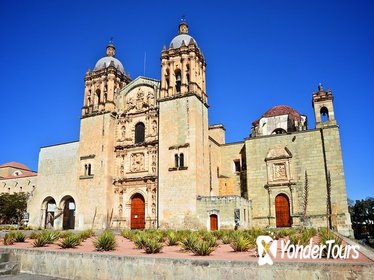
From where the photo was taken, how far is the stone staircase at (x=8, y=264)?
10.0 meters

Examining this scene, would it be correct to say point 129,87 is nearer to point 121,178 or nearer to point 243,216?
point 121,178

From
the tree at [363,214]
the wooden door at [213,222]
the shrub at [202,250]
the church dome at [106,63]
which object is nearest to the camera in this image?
the shrub at [202,250]

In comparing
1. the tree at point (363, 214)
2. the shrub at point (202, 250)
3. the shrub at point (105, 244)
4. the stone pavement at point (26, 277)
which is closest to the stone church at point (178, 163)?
the shrub at point (105, 244)

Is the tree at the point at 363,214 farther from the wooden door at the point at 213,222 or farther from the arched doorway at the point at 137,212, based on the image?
the arched doorway at the point at 137,212

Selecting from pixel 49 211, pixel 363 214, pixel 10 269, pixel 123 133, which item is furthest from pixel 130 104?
pixel 363 214

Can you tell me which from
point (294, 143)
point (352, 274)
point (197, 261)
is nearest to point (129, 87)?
point (294, 143)

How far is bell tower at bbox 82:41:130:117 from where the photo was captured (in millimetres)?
29469

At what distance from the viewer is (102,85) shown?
30141 mm

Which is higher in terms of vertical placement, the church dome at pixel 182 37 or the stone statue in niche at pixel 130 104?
the church dome at pixel 182 37

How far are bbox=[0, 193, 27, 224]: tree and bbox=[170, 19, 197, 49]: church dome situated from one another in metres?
27.7

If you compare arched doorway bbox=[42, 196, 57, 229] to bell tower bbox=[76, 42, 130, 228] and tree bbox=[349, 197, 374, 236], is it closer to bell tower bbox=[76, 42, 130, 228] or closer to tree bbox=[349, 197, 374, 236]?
bell tower bbox=[76, 42, 130, 228]

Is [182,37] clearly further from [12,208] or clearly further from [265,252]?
[12,208]

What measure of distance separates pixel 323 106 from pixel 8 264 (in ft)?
77.0

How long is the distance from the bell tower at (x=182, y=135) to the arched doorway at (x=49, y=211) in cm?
1257
